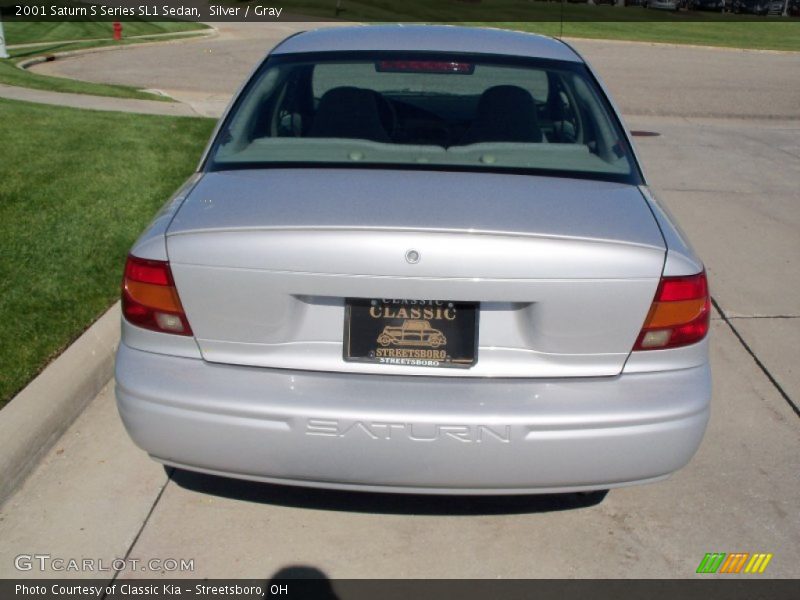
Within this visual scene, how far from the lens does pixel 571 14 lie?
126 feet

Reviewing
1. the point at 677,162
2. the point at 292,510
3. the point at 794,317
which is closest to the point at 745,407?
the point at 794,317

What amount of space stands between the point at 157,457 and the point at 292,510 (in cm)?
66

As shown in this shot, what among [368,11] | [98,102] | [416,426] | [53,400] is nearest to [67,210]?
[53,400]

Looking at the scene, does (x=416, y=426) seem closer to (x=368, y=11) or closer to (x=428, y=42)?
(x=428, y=42)

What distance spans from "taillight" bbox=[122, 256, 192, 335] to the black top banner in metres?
27.3

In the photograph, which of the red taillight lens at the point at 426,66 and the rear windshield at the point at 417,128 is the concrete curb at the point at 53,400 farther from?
the red taillight lens at the point at 426,66

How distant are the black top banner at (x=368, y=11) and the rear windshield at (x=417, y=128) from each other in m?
25.7

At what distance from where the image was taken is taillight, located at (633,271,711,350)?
2928mm

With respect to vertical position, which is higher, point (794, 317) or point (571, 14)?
point (794, 317)

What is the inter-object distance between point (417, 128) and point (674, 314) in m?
2.12

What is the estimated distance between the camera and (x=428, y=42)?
425 cm

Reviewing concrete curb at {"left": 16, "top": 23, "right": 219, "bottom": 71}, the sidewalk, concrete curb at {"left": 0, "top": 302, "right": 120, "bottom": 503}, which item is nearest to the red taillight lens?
concrete curb at {"left": 0, "top": 302, "right": 120, "bottom": 503}

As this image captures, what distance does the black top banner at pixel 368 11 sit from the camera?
109ft

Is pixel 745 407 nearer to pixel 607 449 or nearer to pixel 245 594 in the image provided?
pixel 607 449
